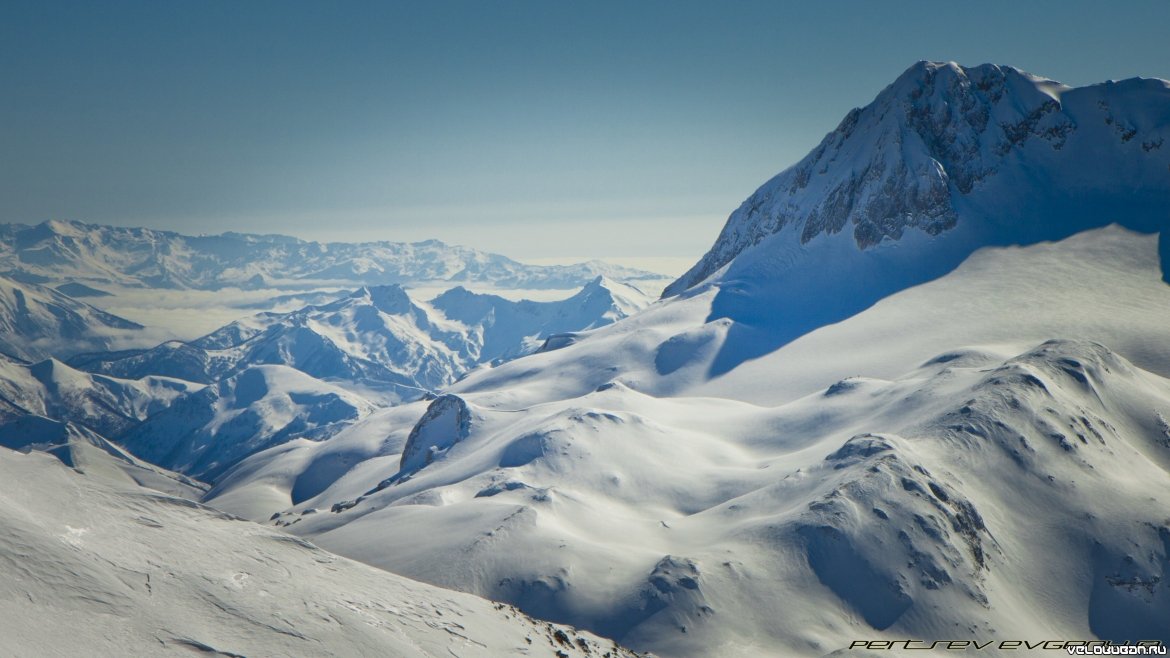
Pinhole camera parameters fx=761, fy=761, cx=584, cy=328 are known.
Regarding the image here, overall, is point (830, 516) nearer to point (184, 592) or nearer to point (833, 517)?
point (833, 517)

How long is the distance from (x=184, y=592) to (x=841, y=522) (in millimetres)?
70906

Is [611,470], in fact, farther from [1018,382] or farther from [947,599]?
[1018,382]

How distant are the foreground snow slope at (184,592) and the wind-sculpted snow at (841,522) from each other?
118 feet

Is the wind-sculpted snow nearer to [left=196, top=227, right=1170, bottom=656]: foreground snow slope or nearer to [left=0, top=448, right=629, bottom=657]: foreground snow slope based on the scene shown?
[left=196, top=227, right=1170, bottom=656]: foreground snow slope

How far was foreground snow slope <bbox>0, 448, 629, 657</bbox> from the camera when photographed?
30.9 meters

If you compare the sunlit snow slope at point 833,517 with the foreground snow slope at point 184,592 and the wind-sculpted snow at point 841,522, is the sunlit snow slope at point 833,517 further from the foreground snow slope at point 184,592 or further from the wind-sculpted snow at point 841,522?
the foreground snow slope at point 184,592

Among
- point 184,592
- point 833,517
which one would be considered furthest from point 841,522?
point 184,592

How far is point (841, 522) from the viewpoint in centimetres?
8675

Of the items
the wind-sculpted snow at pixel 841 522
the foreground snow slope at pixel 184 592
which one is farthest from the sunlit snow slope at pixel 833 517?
the foreground snow slope at pixel 184 592

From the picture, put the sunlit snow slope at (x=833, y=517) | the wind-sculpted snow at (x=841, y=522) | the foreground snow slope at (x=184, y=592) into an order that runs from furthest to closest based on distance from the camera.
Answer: the sunlit snow slope at (x=833, y=517)
the wind-sculpted snow at (x=841, y=522)
the foreground snow slope at (x=184, y=592)

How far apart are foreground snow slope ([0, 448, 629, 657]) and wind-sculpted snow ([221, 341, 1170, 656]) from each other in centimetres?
3604

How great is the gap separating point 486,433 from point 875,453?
285ft

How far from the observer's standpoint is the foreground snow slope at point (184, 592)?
3094cm

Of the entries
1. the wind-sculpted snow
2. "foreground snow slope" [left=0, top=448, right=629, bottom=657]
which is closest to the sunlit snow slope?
the wind-sculpted snow
